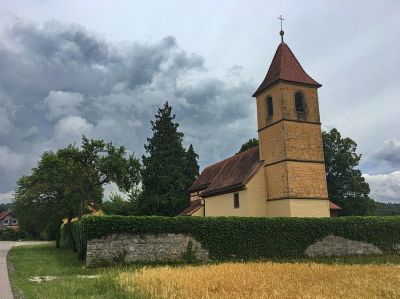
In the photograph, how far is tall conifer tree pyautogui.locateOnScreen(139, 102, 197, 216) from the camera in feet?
149

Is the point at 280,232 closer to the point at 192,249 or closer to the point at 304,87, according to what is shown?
the point at 192,249

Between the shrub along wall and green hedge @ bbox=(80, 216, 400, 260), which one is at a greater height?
the shrub along wall

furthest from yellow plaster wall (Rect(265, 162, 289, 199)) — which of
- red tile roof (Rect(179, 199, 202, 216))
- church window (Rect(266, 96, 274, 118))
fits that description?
red tile roof (Rect(179, 199, 202, 216))

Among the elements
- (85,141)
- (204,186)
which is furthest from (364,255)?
(85,141)

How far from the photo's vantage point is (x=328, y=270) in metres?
→ 17.3

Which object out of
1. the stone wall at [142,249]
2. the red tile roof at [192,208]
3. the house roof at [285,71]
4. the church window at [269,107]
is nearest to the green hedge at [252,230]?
the stone wall at [142,249]

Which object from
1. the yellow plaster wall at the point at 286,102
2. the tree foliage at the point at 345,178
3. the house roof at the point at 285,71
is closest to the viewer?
the yellow plaster wall at the point at 286,102

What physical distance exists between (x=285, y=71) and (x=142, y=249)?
61.6 ft

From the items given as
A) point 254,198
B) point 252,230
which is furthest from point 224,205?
point 252,230

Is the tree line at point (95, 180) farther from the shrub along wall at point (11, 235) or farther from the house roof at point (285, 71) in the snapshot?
the shrub along wall at point (11, 235)

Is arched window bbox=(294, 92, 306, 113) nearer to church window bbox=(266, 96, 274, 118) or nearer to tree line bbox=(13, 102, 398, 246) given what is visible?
church window bbox=(266, 96, 274, 118)

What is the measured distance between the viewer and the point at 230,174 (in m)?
37.3

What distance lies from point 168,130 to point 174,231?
26.0 meters

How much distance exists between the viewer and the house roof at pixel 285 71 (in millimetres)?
33219
